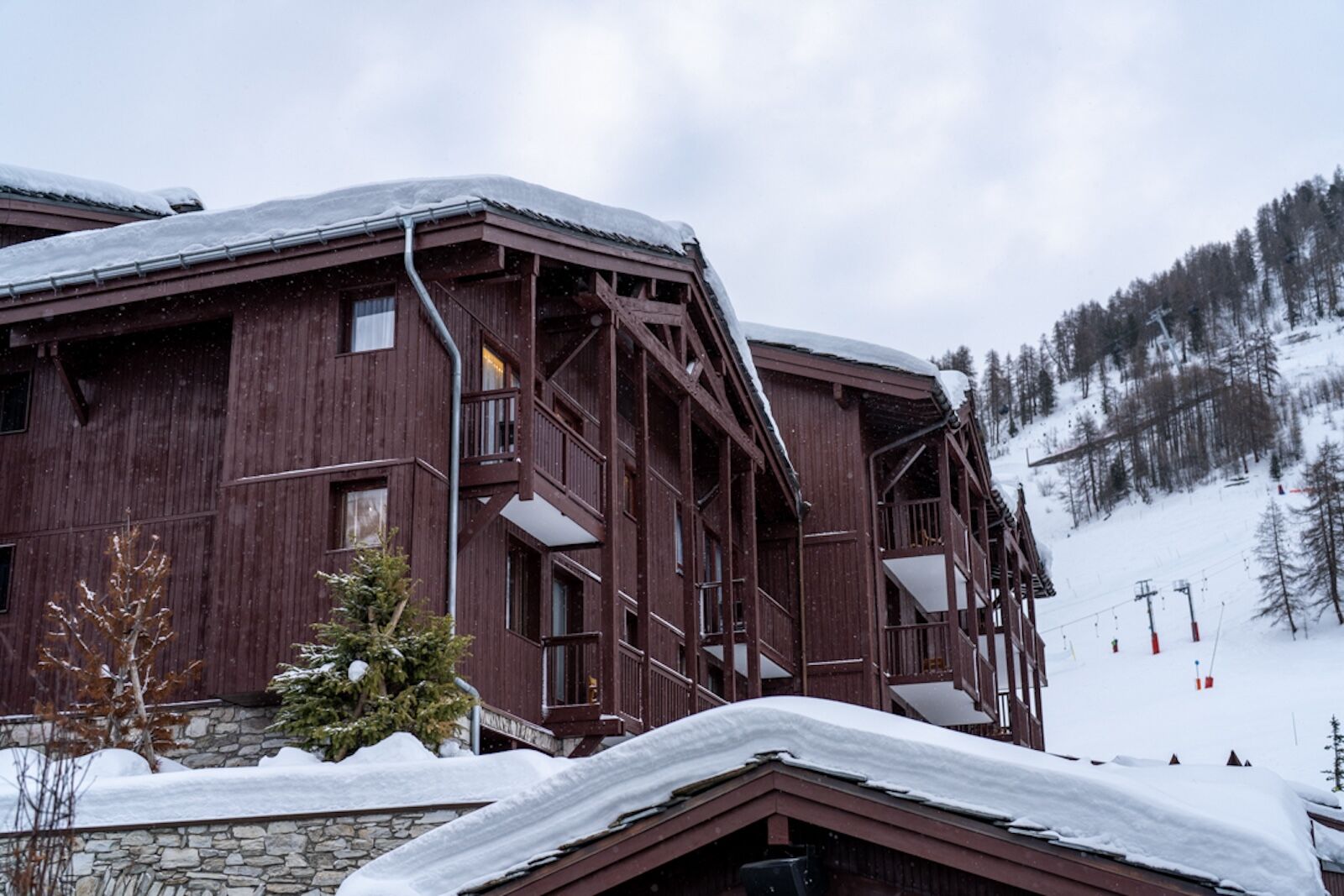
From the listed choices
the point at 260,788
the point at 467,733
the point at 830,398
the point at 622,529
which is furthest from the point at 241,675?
the point at 830,398

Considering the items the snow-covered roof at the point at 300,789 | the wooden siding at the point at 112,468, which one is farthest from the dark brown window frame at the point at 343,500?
the snow-covered roof at the point at 300,789

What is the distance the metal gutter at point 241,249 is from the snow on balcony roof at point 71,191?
20.1ft

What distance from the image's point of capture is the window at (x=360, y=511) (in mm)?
15977

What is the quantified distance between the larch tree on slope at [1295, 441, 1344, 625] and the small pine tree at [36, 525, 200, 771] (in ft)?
181

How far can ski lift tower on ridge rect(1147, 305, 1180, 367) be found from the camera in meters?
153

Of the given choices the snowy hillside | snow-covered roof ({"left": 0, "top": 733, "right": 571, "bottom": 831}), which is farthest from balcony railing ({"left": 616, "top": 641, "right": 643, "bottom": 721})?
the snowy hillside

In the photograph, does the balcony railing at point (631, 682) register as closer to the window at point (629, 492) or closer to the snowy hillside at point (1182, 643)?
the window at point (629, 492)

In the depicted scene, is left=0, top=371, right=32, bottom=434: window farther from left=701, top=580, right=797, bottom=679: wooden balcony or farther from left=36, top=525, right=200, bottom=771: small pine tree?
left=701, top=580, right=797, bottom=679: wooden balcony

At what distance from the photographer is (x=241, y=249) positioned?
1647cm

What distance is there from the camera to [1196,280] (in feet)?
547

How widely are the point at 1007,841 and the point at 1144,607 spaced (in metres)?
70.4

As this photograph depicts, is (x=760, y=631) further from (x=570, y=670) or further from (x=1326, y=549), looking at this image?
(x=1326, y=549)

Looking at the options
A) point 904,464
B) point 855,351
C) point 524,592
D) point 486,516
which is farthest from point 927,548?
point 486,516

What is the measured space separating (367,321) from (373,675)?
499 cm
